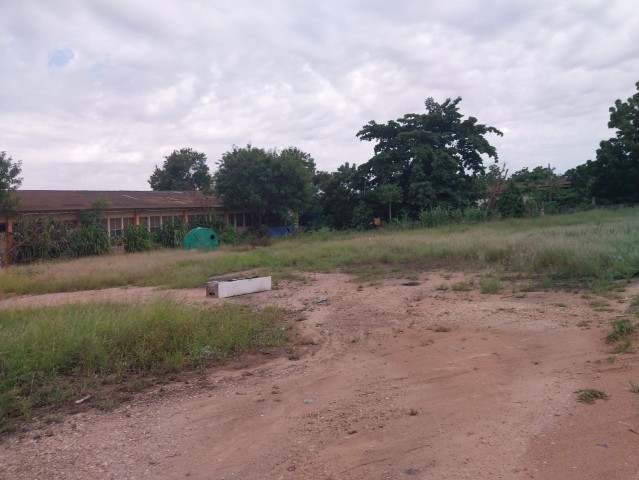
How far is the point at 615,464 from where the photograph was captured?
3717 millimetres

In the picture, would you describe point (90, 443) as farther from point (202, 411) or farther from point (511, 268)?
A: point (511, 268)

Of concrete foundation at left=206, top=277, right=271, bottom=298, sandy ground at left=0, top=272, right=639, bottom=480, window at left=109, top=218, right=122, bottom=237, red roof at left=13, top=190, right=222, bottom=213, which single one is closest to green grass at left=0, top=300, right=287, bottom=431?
sandy ground at left=0, top=272, right=639, bottom=480

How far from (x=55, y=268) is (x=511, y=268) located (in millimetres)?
14093

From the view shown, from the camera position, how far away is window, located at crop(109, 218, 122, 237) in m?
26.7

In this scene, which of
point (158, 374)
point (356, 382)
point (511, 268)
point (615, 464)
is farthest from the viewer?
point (511, 268)

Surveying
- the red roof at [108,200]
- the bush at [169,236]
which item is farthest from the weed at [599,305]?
the red roof at [108,200]

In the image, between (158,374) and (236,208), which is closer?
(158,374)

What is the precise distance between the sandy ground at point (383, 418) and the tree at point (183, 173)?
141 ft

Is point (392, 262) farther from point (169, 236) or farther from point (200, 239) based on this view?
point (169, 236)

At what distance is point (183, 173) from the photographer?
163 feet

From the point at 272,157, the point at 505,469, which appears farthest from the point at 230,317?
the point at 272,157

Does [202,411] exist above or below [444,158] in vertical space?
below

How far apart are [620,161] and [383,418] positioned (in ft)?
112

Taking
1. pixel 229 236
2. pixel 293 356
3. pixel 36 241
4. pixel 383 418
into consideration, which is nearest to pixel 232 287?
pixel 293 356
